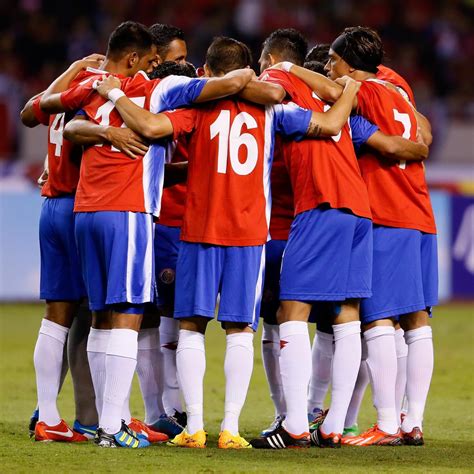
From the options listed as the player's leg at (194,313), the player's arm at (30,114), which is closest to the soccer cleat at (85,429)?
the player's leg at (194,313)

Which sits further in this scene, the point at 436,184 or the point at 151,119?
the point at 436,184

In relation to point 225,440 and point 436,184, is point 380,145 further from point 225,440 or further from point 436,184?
point 436,184

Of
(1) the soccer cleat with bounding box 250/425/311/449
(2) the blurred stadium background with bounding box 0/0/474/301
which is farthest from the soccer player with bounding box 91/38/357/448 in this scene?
(2) the blurred stadium background with bounding box 0/0/474/301

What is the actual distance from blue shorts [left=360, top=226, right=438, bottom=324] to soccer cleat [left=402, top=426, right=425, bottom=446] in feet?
2.14

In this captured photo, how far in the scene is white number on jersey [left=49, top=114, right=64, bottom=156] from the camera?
20.1 feet

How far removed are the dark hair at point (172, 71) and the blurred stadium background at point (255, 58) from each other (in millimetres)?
8241

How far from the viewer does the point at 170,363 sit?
661 cm

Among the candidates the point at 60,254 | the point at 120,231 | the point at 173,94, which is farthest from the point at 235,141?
the point at 60,254

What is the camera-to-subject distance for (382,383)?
5.96 metres

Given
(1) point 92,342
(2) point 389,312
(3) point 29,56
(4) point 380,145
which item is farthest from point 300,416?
(3) point 29,56

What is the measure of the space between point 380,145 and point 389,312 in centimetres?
92

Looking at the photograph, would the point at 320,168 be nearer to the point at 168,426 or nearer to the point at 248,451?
the point at 248,451

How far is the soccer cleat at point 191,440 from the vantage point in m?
5.73

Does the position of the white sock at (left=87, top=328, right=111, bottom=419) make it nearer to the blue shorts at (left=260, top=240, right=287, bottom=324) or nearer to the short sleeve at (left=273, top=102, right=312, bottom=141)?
Result: the blue shorts at (left=260, top=240, right=287, bottom=324)
